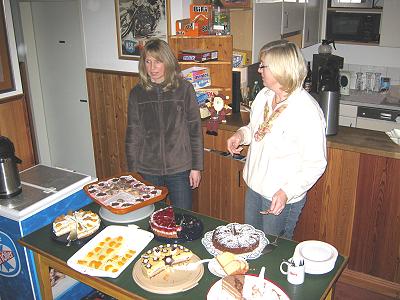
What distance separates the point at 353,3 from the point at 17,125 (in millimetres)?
3242

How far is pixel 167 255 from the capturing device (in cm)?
163

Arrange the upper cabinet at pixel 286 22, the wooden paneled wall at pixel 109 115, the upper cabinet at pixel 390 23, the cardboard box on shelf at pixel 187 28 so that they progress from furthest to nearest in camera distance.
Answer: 1. the upper cabinet at pixel 390 23
2. the wooden paneled wall at pixel 109 115
3. the upper cabinet at pixel 286 22
4. the cardboard box on shelf at pixel 187 28

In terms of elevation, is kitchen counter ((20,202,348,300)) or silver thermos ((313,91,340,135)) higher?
silver thermos ((313,91,340,135))

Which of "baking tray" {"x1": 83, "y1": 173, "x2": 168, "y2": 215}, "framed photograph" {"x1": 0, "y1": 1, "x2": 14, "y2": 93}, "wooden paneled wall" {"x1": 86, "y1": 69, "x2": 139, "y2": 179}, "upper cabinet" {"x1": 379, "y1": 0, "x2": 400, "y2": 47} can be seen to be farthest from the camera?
"upper cabinet" {"x1": 379, "y1": 0, "x2": 400, "y2": 47}

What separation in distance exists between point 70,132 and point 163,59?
247 cm

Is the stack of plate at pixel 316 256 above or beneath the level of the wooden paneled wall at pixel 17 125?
beneath

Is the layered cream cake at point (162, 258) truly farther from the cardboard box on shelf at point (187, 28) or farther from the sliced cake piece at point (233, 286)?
the cardboard box on shelf at point (187, 28)

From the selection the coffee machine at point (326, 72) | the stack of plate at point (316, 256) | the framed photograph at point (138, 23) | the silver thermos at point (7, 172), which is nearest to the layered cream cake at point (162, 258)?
the stack of plate at point (316, 256)

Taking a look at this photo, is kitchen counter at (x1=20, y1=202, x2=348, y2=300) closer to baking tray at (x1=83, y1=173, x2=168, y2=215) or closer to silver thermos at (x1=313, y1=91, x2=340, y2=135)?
baking tray at (x1=83, y1=173, x2=168, y2=215)

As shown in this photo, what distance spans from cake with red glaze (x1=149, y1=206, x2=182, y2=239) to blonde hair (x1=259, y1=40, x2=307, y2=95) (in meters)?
0.76

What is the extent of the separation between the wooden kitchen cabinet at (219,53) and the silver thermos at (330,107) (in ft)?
2.55

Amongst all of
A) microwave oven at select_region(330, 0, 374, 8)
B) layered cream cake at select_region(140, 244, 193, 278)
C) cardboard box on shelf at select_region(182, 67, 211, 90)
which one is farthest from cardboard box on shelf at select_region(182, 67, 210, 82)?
microwave oven at select_region(330, 0, 374, 8)

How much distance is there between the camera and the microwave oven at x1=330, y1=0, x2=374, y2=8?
162 inches

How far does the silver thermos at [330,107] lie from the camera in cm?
258
